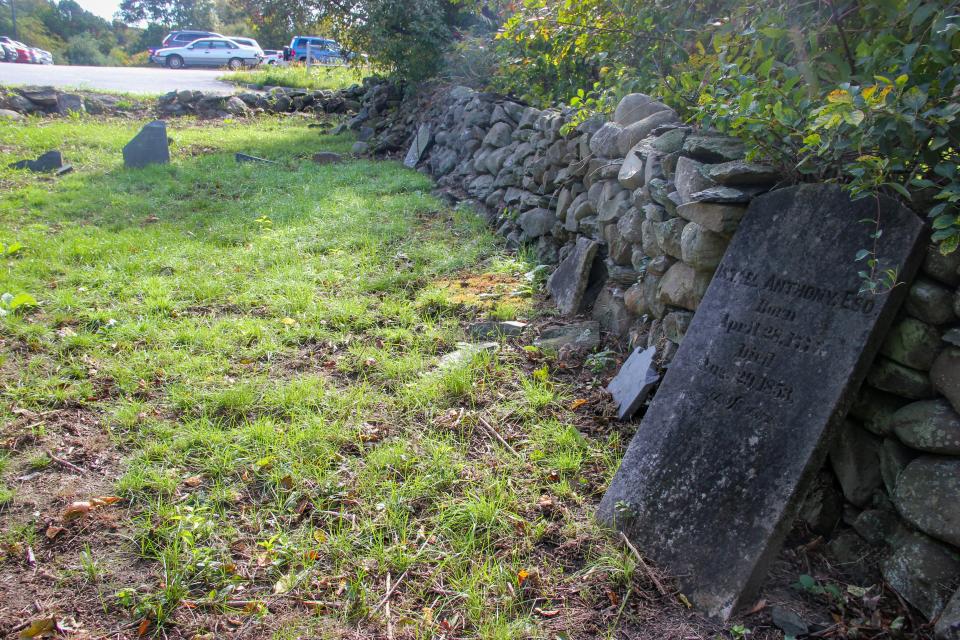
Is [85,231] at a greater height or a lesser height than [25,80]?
lesser

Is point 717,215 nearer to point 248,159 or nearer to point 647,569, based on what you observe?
point 647,569

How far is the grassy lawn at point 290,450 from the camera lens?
2.19m

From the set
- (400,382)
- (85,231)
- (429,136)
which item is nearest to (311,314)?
(400,382)

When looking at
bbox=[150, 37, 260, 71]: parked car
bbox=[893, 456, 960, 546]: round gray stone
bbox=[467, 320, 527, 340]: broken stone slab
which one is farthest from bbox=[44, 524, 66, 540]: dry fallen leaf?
bbox=[150, 37, 260, 71]: parked car

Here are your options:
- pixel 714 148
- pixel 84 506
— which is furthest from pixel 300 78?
pixel 84 506

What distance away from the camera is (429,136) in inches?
370

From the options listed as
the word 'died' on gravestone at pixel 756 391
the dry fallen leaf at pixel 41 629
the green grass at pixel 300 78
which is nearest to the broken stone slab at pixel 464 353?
the word 'died' on gravestone at pixel 756 391

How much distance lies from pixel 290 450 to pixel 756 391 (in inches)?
81.4

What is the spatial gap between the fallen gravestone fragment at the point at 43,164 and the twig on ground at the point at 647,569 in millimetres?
8601

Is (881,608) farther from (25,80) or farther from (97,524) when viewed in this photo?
(25,80)

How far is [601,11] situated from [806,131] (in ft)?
9.22

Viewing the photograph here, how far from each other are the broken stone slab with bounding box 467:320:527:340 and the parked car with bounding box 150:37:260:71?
2538cm

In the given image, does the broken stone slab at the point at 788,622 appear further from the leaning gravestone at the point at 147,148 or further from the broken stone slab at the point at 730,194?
the leaning gravestone at the point at 147,148

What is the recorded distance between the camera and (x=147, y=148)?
8711 mm
